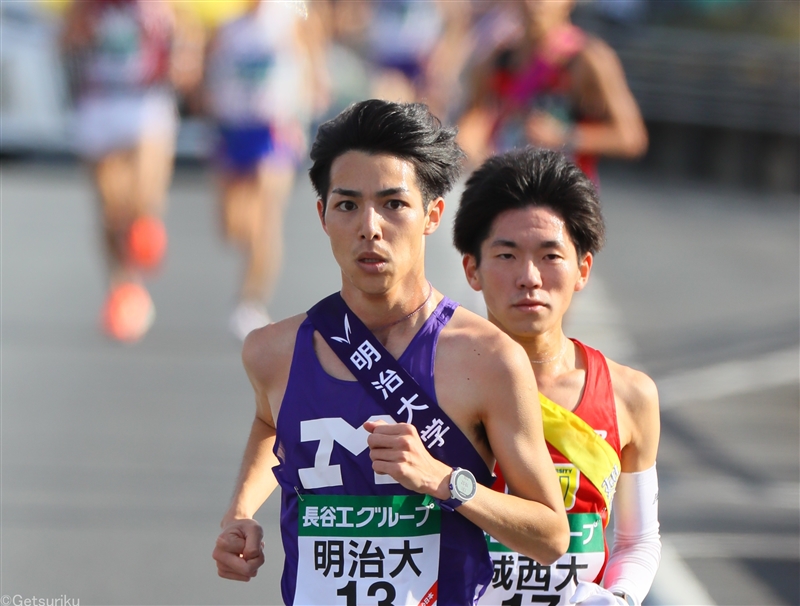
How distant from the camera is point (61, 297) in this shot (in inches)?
403

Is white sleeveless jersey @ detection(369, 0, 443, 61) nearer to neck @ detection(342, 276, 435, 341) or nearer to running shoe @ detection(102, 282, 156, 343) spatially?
running shoe @ detection(102, 282, 156, 343)

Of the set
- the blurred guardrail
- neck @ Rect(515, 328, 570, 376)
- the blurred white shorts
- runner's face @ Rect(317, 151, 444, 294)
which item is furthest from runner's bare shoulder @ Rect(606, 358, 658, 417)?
the blurred guardrail

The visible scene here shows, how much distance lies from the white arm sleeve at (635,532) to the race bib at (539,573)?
0.10 metres

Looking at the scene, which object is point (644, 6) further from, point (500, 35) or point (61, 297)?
point (500, 35)

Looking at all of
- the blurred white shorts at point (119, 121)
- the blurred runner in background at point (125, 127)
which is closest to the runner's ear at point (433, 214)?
the blurred runner in background at point (125, 127)

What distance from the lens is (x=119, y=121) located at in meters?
8.78

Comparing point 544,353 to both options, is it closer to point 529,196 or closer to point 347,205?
point 529,196

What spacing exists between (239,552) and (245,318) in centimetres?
567

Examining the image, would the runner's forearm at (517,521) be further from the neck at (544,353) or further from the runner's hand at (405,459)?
the neck at (544,353)

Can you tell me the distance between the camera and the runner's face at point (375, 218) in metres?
2.63

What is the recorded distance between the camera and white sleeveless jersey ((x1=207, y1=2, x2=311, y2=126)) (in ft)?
28.9
